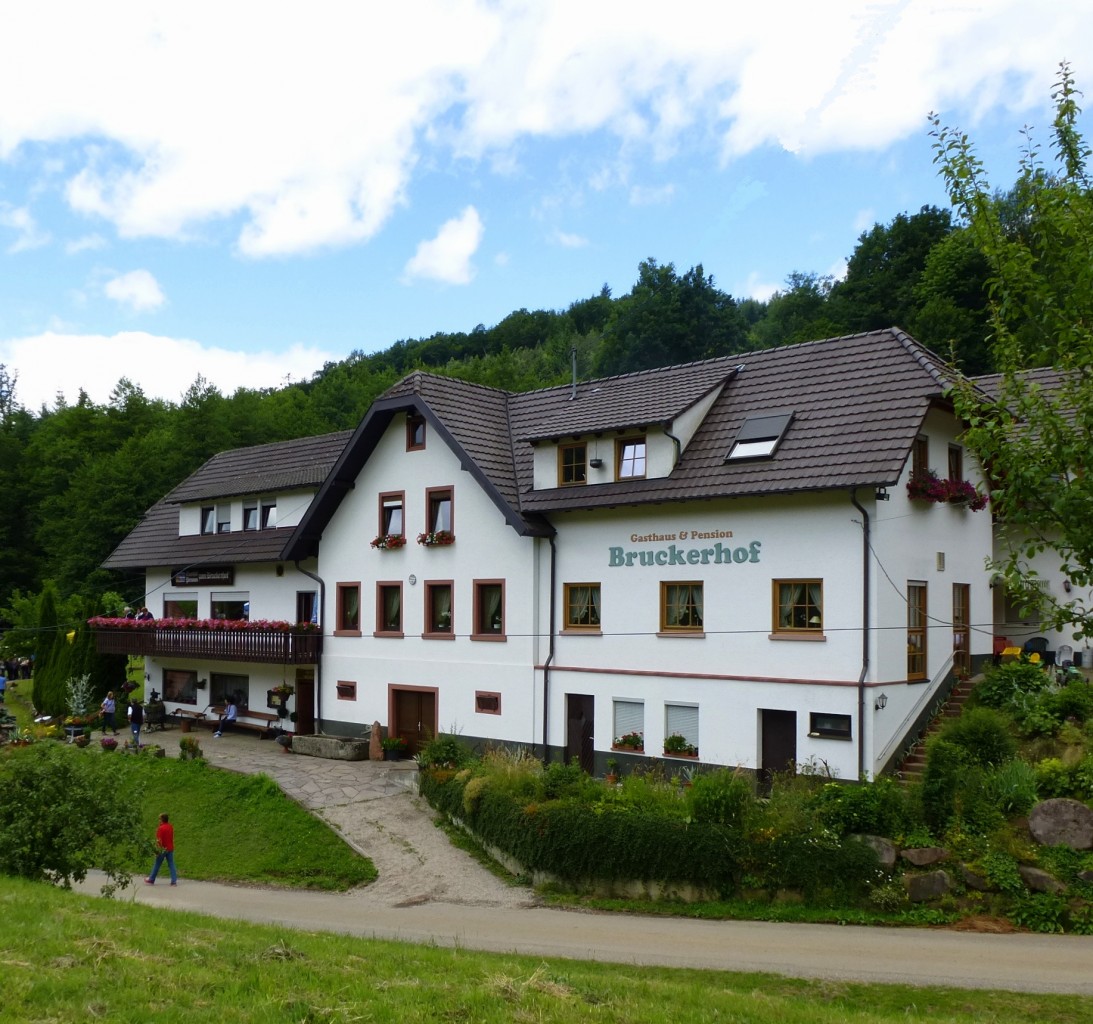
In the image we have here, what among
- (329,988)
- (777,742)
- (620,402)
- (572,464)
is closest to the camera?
(329,988)

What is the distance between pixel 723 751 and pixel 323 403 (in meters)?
61.3

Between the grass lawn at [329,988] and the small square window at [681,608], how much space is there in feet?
35.5

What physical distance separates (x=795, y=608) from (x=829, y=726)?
→ 2421mm

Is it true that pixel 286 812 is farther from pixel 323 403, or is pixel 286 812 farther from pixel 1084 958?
pixel 323 403

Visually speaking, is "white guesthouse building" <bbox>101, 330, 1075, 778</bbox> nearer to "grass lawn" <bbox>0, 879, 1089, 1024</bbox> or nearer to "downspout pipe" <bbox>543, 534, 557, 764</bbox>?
"downspout pipe" <bbox>543, 534, 557, 764</bbox>

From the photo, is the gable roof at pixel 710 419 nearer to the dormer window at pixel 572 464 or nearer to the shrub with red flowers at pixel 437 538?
the dormer window at pixel 572 464

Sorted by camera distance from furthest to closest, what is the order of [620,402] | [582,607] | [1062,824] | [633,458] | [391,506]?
[391,506], [620,402], [582,607], [633,458], [1062,824]

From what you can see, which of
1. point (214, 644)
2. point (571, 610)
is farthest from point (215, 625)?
point (571, 610)

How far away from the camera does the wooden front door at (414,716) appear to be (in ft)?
91.6

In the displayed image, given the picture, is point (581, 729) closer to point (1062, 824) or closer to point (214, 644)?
point (1062, 824)

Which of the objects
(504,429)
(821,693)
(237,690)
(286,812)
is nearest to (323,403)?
(237,690)

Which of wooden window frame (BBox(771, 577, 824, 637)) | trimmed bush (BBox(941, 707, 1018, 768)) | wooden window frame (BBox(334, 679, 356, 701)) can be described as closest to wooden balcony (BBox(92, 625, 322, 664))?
wooden window frame (BBox(334, 679, 356, 701))

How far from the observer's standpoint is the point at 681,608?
22.9 meters

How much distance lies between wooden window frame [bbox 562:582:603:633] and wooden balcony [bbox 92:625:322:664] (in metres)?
9.15
